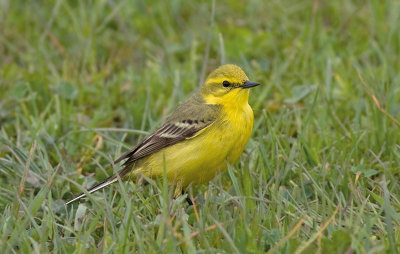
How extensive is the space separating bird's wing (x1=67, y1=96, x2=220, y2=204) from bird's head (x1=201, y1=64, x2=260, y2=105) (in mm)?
115

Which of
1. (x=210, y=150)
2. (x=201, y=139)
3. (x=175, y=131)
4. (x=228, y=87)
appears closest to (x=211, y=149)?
(x=210, y=150)

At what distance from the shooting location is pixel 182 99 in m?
6.27

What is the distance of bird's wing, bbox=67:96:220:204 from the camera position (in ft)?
16.1

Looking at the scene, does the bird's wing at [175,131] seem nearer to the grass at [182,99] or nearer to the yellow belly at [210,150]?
the yellow belly at [210,150]

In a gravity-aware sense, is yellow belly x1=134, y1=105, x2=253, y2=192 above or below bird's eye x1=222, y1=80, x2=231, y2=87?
below

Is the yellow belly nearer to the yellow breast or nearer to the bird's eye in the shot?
the yellow breast

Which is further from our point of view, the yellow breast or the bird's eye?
the bird's eye

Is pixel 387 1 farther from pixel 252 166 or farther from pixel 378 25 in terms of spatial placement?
pixel 252 166

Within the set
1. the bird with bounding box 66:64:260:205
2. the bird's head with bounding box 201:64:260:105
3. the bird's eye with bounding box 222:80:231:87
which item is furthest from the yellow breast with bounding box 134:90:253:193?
the bird's eye with bounding box 222:80:231:87

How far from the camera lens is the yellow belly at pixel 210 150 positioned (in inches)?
186

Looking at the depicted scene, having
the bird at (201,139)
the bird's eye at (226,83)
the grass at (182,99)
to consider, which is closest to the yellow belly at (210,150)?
the bird at (201,139)

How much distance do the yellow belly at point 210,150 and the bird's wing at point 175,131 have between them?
54 millimetres

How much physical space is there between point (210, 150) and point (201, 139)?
0.47 ft

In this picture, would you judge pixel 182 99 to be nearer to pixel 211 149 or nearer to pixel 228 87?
pixel 228 87
